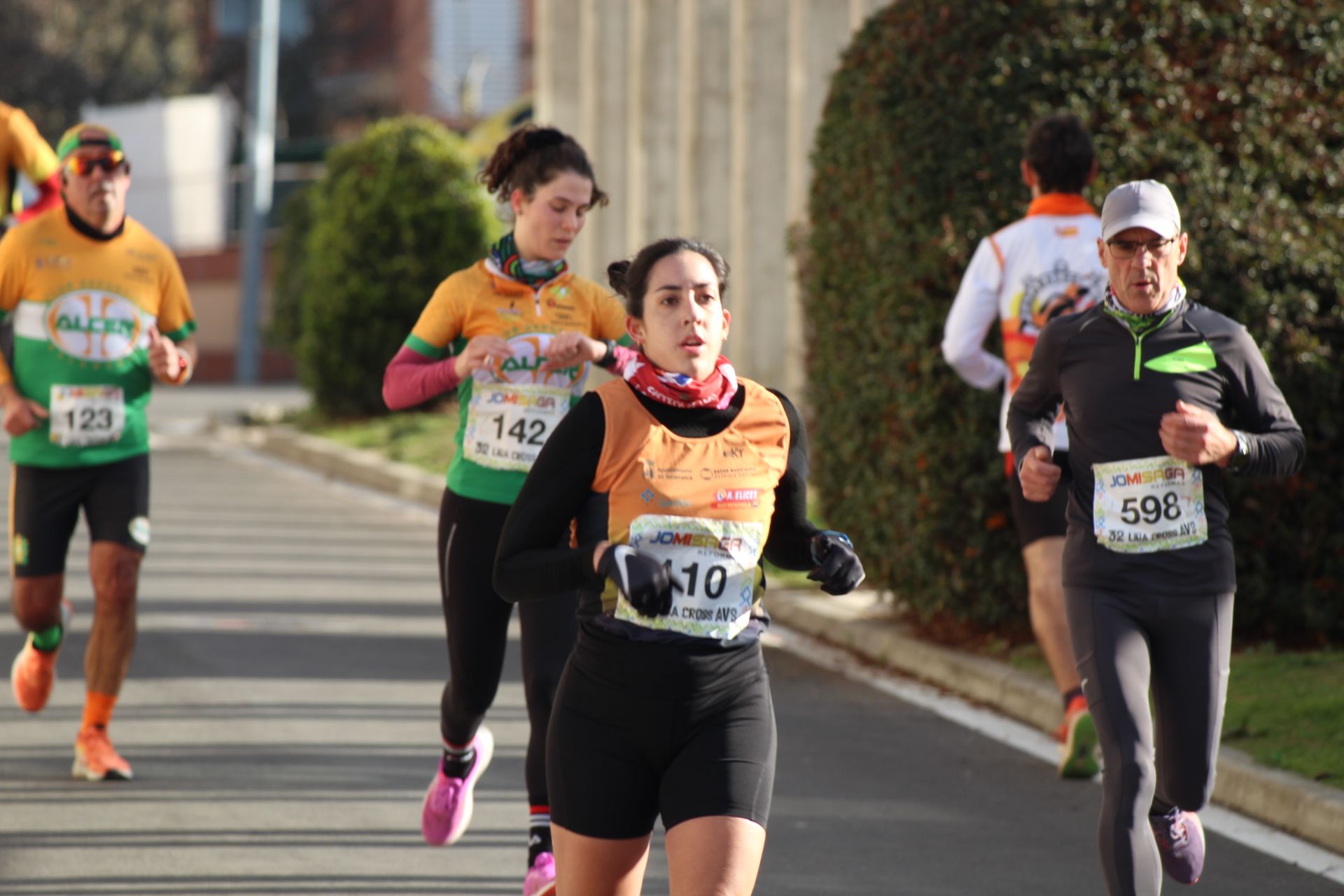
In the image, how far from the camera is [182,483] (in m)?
18.2

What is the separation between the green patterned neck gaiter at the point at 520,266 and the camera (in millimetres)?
5762

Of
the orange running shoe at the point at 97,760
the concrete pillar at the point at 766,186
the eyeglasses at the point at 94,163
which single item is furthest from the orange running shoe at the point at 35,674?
the concrete pillar at the point at 766,186

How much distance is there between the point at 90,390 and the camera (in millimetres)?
7051

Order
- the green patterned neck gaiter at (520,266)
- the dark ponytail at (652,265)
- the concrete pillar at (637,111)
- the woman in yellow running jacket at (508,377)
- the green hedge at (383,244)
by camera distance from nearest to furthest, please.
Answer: the dark ponytail at (652,265) < the woman in yellow running jacket at (508,377) < the green patterned neck gaiter at (520,266) < the concrete pillar at (637,111) < the green hedge at (383,244)

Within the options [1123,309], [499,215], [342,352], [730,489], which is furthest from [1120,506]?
[342,352]

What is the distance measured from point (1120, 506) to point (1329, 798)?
1861 millimetres

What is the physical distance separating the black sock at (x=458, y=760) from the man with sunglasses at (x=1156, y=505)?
1.91m

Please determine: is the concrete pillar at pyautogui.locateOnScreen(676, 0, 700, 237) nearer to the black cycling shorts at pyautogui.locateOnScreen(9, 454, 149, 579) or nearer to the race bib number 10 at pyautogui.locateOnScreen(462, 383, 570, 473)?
the black cycling shorts at pyautogui.locateOnScreen(9, 454, 149, 579)

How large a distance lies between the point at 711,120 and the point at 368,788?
45.5ft

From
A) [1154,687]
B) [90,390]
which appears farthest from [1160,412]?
[90,390]

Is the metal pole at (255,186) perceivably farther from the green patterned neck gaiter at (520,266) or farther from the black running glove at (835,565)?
the black running glove at (835,565)

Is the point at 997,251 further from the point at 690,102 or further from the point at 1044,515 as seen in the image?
the point at 690,102

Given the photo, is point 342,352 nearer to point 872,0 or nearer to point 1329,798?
point 872,0

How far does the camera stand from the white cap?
5004 millimetres
